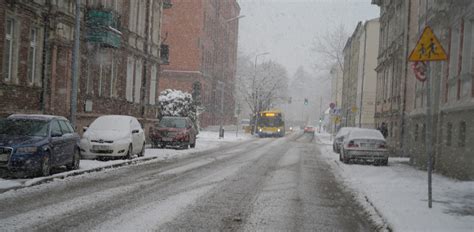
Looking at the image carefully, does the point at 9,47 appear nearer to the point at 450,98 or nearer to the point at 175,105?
the point at 450,98

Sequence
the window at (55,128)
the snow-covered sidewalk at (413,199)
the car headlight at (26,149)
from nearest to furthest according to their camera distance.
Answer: the snow-covered sidewalk at (413,199)
the car headlight at (26,149)
the window at (55,128)

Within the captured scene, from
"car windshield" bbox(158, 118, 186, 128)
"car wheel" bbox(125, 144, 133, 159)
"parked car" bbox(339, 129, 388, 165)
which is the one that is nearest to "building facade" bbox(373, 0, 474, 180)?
"parked car" bbox(339, 129, 388, 165)

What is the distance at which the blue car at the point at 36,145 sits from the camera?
41.9 ft

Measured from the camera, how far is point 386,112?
3628 cm

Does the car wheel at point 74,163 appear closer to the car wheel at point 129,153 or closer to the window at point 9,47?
the car wheel at point 129,153

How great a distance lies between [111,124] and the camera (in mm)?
20719

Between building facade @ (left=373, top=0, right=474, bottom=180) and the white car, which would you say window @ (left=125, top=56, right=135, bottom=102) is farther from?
building facade @ (left=373, top=0, right=474, bottom=180)

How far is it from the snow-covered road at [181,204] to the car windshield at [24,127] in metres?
1.55

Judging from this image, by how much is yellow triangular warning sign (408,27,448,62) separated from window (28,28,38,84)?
48.1 ft

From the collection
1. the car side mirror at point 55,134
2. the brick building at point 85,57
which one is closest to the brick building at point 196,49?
the brick building at point 85,57

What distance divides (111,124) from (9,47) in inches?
170

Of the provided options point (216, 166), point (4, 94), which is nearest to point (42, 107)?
point (4, 94)

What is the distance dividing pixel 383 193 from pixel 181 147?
60.9ft

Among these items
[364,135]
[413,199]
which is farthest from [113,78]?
[413,199]
